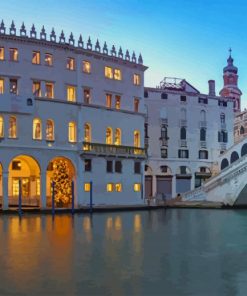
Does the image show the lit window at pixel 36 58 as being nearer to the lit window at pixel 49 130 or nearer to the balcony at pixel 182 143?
the lit window at pixel 49 130

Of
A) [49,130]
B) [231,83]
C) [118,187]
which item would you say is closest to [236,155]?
[118,187]

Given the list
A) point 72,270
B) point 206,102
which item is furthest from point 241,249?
point 206,102

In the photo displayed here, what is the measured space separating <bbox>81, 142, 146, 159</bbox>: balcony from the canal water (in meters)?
18.1

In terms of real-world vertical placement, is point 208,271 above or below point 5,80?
below

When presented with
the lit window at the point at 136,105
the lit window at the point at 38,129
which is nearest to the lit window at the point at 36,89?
the lit window at the point at 38,129

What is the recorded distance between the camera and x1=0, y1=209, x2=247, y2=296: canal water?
955 centimetres

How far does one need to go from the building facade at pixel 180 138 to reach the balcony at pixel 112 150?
705 cm

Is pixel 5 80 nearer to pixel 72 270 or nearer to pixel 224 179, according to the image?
pixel 224 179

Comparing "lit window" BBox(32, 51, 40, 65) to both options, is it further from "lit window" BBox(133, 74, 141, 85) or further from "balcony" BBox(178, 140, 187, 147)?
"balcony" BBox(178, 140, 187, 147)

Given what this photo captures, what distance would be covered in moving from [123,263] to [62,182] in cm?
2506

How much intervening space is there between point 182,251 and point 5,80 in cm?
2308

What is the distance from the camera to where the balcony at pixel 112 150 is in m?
37.2

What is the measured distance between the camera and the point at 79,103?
122ft

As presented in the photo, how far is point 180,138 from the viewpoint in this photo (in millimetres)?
49656
